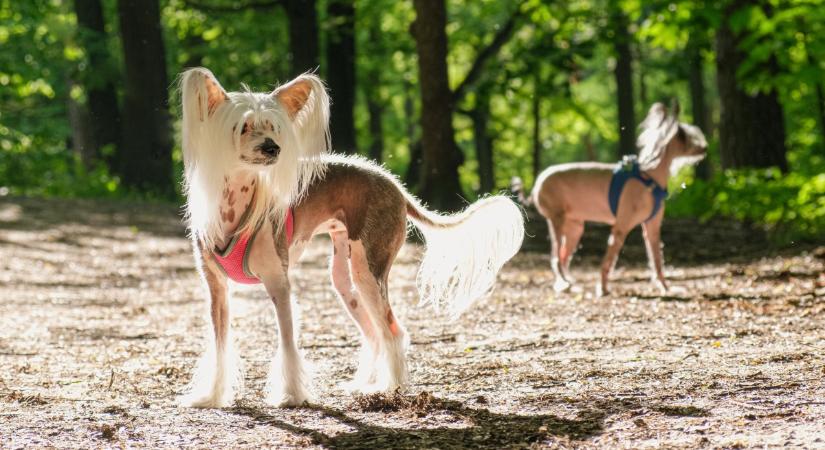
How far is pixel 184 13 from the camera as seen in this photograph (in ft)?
97.3

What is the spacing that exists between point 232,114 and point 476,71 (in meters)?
15.2

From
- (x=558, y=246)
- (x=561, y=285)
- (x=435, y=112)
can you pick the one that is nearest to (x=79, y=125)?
(x=435, y=112)

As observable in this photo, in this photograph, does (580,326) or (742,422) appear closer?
(742,422)

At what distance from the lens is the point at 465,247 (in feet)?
20.1

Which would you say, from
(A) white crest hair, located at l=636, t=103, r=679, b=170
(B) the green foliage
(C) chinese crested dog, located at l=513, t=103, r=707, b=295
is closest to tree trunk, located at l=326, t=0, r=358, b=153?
(B) the green foliage

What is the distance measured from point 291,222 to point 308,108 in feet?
1.92

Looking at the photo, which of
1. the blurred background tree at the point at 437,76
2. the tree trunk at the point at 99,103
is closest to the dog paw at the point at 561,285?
the blurred background tree at the point at 437,76

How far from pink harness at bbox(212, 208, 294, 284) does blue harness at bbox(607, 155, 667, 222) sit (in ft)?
16.9

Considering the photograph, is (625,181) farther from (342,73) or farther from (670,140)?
(342,73)

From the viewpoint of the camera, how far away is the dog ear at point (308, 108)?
523cm

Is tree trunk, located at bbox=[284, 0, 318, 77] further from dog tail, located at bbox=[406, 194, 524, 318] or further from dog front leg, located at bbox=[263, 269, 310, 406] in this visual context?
dog front leg, located at bbox=[263, 269, 310, 406]

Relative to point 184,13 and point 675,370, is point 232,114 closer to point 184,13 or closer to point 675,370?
point 675,370

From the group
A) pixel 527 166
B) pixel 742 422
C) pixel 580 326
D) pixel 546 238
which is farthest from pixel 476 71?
pixel 527 166

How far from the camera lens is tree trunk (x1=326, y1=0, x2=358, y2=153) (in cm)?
2286
